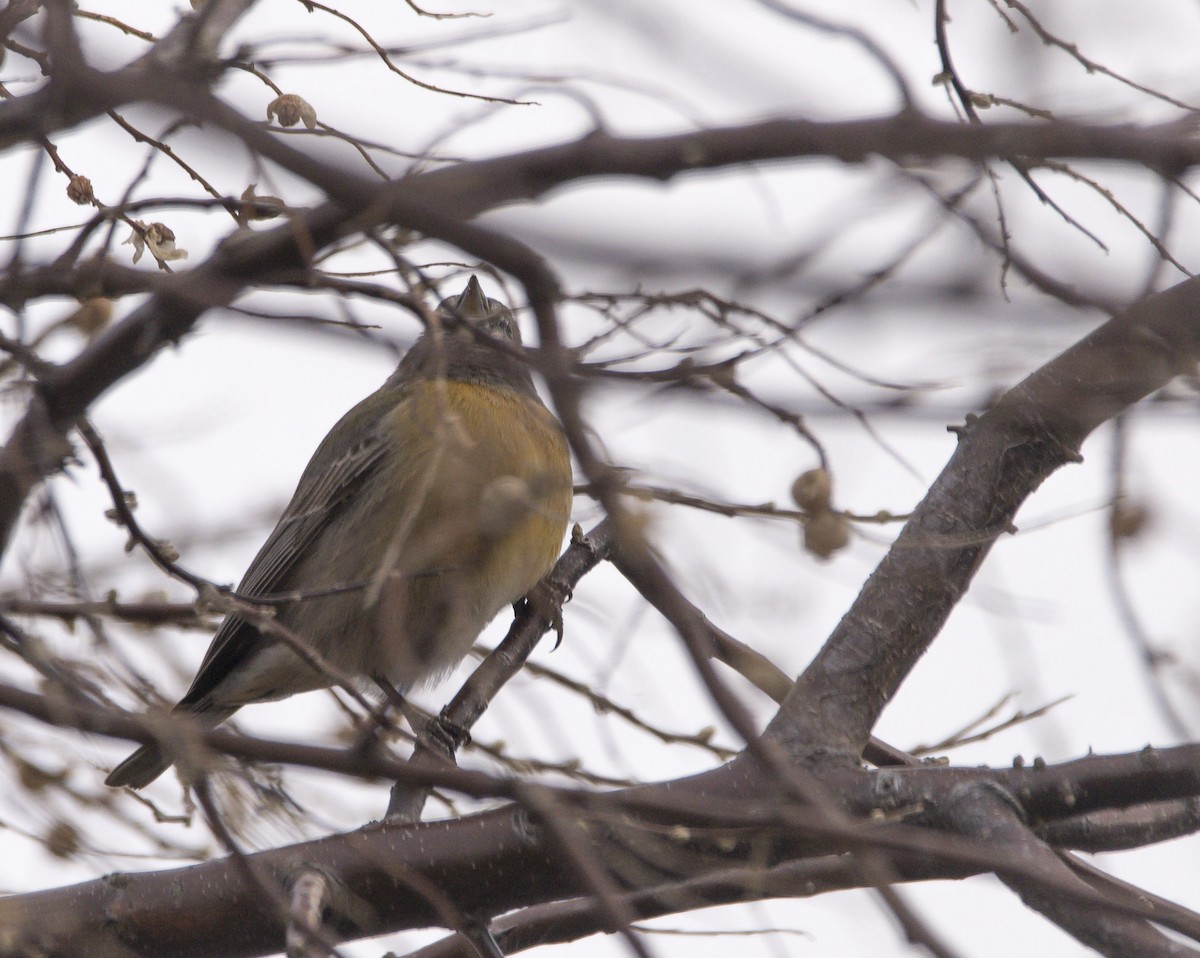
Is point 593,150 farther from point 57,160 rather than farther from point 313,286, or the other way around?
point 57,160

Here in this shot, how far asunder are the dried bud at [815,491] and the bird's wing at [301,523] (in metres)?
3.44

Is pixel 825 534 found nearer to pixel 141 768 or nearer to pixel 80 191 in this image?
pixel 80 191

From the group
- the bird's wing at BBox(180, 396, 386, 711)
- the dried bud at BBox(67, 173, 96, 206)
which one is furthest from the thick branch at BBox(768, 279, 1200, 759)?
the bird's wing at BBox(180, 396, 386, 711)

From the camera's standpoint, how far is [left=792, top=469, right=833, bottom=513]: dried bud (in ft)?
8.80

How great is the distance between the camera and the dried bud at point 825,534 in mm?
2623

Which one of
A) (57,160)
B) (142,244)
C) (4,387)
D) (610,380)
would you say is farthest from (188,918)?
(610,380)

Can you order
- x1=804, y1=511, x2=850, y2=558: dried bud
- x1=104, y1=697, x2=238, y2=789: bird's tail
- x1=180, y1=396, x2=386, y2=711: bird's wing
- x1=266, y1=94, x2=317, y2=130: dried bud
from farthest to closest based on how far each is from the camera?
1. x1=180, y1=396, x2=386, y2=711: bird's wing
2. x1=104, y1=697, x2=238, y2=789: bird's tail
3. x1=266, y1=94, x2=317, y2=130: dried bud
4. x1=804, y1=511, x2=850, y2=558: dried bud

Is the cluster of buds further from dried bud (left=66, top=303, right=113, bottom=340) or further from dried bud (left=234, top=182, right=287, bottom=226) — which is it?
dried bud (left=66, top=303, right=113, bottom=340)

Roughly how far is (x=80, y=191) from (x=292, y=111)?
566 millimetres

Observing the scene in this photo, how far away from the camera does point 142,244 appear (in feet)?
10.9

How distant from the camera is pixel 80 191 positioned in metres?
3.25

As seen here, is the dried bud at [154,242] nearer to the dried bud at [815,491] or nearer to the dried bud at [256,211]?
the dried bud at [256,211]

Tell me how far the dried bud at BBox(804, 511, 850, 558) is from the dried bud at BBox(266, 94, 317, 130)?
155 centimetres

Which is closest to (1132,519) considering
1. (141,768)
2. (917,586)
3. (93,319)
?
(917,586)
